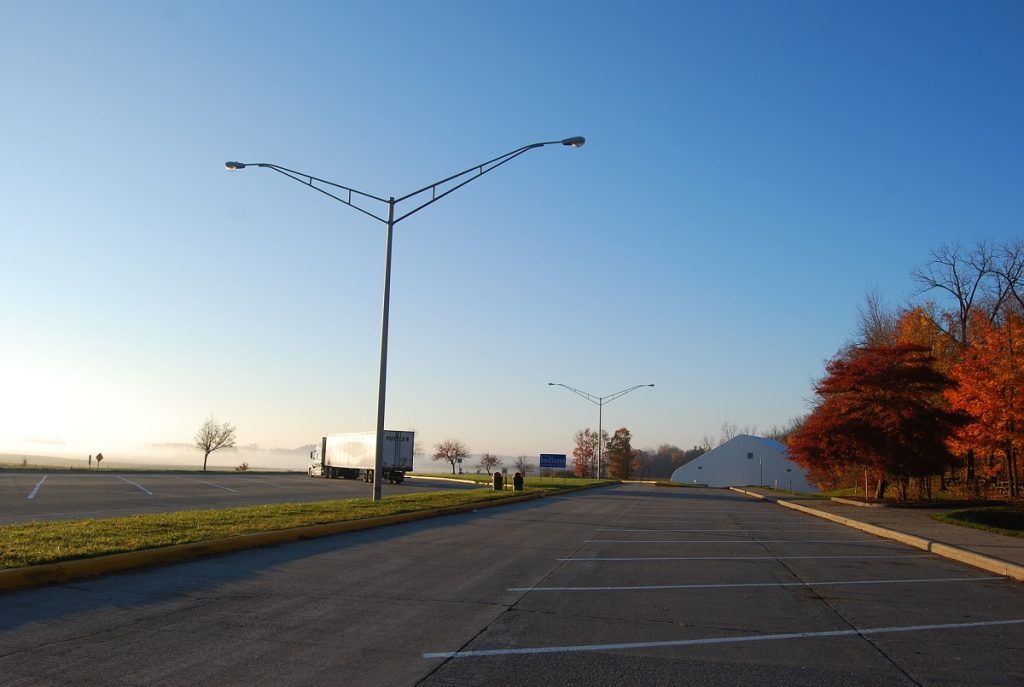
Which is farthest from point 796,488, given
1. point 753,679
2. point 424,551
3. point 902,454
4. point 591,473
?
point 753,679

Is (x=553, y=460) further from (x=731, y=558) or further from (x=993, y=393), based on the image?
(x=731, y=558)

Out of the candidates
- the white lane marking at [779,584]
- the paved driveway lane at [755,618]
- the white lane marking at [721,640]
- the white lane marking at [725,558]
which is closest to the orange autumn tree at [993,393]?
the white lane marking at [725,558]

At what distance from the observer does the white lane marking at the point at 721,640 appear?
6605 mm

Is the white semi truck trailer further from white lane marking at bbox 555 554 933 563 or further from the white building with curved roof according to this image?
the white building with curved roof

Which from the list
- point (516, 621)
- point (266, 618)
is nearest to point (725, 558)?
point (516, 621)

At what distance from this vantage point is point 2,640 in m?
6.63

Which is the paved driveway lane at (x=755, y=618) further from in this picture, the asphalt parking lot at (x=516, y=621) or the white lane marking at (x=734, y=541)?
the white lane marking at (x=734, y=541)

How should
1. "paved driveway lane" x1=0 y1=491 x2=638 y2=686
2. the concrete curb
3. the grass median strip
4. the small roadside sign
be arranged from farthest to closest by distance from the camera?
the small roadside sign < the grass median strip < the concrete curb < "paved driveway lane" x1=0 y1=491 x2=638 y2=686

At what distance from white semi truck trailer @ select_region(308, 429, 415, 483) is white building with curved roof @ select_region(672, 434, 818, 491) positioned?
47615 millimetres

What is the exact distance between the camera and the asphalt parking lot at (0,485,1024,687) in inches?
239

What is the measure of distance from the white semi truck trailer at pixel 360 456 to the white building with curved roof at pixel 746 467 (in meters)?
47.6

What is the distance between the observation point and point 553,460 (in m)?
54.7

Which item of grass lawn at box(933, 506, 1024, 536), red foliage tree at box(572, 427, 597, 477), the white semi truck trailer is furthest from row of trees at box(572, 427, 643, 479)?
grass lawn at box(933, 506, 1024, 536)

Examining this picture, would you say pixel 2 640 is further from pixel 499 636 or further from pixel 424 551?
pixel 424 551
